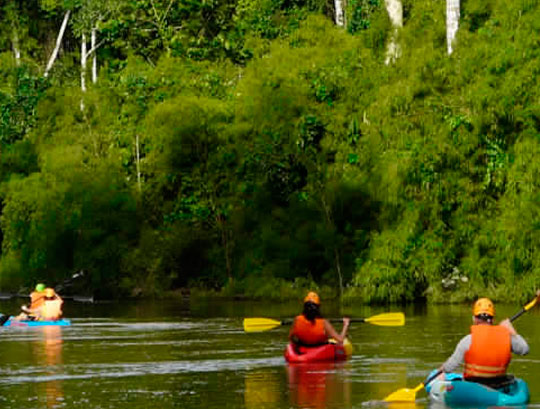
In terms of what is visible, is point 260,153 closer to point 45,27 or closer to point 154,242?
point 154,242

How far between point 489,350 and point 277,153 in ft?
99.7

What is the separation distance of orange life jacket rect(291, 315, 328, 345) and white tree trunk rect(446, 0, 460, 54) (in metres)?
20.5

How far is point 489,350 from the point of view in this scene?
58.4 ft

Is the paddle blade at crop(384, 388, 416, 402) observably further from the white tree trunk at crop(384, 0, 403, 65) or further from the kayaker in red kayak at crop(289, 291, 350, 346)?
the white tree trunk at crop(384, 0, 403, 65)

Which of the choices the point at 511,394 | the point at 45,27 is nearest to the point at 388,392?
the point at 511,394

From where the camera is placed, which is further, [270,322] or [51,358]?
[270,322]

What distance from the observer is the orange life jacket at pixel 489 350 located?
17.8 meters

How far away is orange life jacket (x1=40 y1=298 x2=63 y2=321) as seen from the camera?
35.4m

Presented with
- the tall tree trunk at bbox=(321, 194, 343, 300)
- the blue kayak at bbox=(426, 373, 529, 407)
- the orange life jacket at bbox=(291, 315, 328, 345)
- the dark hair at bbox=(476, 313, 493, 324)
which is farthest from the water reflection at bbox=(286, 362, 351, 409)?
the tall tree trunk at bbox=(321, 194, 343, 300)

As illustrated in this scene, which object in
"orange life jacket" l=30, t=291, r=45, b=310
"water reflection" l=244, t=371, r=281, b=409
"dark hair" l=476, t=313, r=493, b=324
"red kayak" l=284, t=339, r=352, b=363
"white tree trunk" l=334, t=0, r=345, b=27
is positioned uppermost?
"white tree trunk" l=334, t=0, r=345, b=27

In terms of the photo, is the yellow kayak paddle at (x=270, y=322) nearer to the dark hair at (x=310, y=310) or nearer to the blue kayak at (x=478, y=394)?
the dark hair at (x=310, y=310)

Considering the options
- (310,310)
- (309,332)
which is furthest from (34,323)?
(310,310)

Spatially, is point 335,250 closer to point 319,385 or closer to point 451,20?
point 451,20

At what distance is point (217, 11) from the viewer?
194 ft
